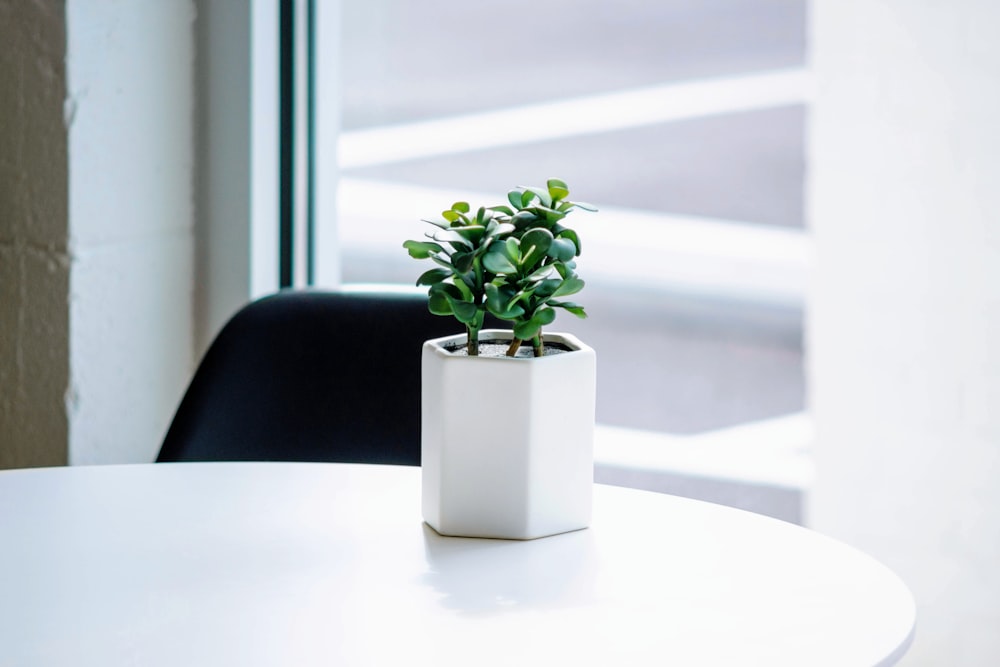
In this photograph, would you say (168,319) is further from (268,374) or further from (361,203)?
(268,374)

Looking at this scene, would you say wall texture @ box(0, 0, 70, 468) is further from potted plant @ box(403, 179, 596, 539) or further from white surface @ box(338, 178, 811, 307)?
potted plant @ box(403, 179, 596, 539)

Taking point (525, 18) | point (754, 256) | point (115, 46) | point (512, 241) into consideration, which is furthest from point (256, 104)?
point (512, 241)

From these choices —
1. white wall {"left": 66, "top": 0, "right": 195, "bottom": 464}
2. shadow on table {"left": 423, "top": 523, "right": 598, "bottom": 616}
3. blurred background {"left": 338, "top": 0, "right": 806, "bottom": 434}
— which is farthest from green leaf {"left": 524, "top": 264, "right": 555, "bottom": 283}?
blurred background {"left": 338, "top": 0, "right": 806, "bottom": 434}

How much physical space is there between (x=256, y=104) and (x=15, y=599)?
4.47ft

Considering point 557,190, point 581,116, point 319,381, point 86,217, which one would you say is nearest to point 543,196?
point 557,190

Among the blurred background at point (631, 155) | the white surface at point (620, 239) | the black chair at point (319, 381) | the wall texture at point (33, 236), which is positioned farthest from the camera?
the white surface at point (620, 239)

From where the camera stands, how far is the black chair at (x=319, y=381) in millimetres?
1245

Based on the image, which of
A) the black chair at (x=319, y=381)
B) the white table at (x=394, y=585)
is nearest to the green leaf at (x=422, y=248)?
the white table at (x=394, y=585)

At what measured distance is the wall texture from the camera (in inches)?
63.1

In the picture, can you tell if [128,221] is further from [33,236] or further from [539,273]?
[539,273]

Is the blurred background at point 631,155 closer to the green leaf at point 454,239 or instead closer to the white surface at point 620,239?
the white surface at point 620,239

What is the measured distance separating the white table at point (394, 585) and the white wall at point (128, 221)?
85cm

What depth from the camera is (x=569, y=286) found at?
2.50 ft

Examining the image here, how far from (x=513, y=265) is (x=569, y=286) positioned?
0.04m
